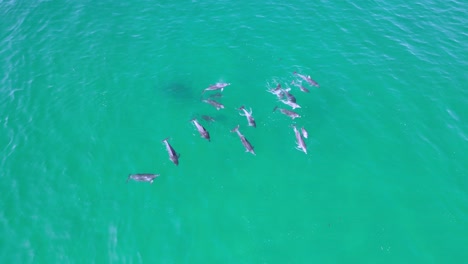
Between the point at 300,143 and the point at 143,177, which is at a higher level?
the point at 300,143

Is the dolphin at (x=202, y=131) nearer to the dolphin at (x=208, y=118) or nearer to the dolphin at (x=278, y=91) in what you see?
the dolphin at (x=208, y=118)

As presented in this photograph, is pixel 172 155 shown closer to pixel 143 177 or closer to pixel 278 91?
pixel 143 177

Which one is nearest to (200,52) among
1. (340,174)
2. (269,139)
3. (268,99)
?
(268,99)

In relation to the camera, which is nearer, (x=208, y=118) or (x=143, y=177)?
(x=143, y=177)

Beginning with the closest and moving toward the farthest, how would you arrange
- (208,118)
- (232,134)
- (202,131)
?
1. (202,131)
2. (232,134)
3. (208,118)

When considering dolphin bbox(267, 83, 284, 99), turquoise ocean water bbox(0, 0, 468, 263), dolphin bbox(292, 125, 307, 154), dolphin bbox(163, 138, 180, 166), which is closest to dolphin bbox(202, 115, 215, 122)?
turquoise ocean water bbox(0, 0, 468, 263)

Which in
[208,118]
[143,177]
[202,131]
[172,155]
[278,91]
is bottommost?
[143,177]

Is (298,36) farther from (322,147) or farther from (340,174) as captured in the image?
(340,174)

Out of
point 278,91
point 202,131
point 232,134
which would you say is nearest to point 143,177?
point 202,131

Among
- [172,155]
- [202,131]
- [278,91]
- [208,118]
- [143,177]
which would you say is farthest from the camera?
[278,91]
